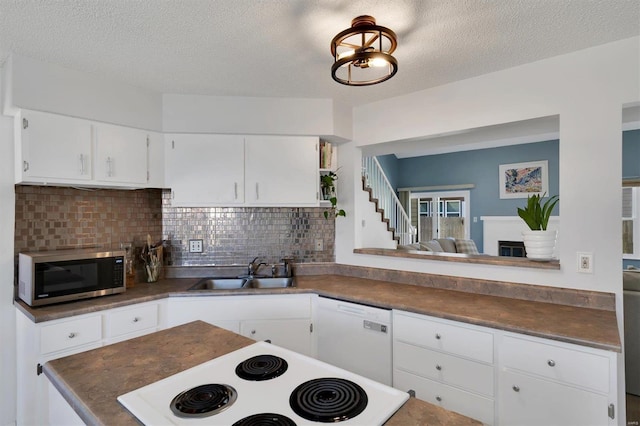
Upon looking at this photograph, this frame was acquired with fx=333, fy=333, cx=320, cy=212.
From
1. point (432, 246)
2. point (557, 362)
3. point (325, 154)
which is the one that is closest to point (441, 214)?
point (432, 246)

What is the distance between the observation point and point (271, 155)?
2895 mm

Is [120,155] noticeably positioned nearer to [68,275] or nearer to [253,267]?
[68,275]

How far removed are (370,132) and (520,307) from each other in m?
1.81

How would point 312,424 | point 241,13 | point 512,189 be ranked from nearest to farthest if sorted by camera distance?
1. point 312,424
2. point 241,13
3. point 512,189

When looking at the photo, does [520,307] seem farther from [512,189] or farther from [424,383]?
[512,189]

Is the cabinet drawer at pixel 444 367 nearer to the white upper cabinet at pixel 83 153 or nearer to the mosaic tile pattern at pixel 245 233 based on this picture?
the mosaic tile pattern at pixel 245 233

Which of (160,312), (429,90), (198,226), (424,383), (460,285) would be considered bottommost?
(424,383)

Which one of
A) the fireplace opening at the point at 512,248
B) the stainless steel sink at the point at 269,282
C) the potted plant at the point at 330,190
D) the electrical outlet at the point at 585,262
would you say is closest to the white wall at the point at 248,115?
the potted plant at the point at 330,190

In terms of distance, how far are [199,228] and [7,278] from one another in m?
1.34

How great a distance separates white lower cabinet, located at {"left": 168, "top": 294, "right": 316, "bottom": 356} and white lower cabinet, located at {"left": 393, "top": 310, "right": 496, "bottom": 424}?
74 cm

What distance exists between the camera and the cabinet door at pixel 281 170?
2.87 m

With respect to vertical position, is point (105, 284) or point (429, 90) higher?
point (429, 90)

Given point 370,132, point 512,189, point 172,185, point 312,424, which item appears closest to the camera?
point 312,424

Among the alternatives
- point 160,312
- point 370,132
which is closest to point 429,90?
point 370,132
